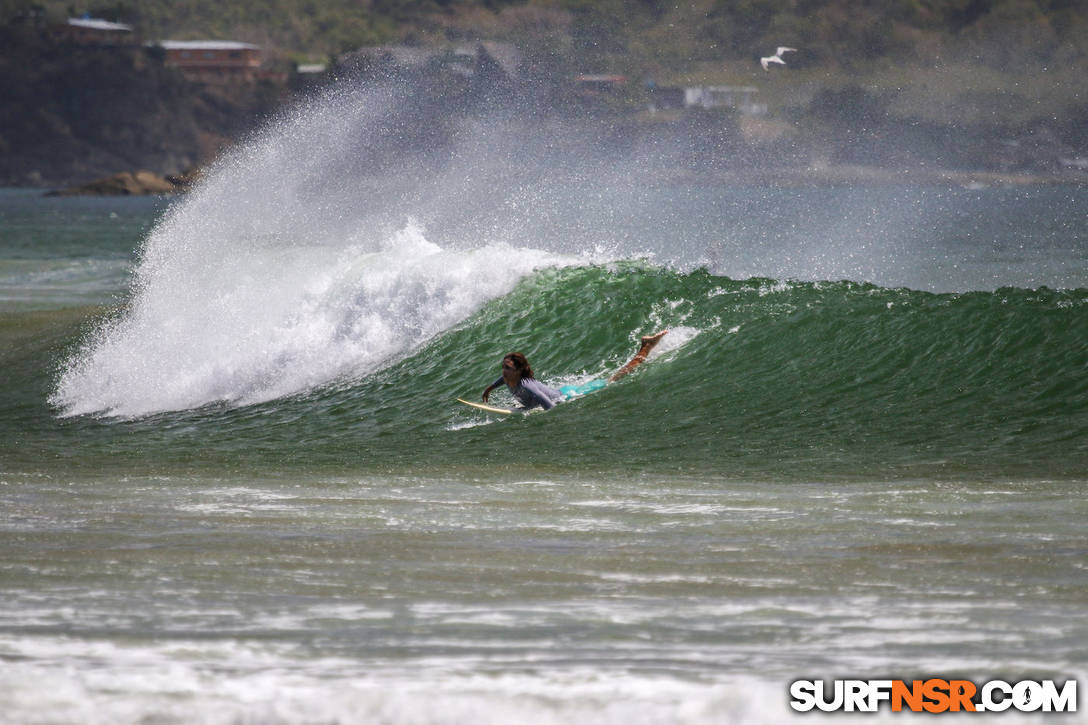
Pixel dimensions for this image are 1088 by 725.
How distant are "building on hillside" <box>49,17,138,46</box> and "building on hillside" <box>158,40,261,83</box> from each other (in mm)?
4835

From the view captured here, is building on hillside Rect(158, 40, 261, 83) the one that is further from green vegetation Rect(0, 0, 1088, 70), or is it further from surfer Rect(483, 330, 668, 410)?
surfer Rect(483, 330, 668, 410)

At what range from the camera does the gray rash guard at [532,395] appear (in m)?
13.6

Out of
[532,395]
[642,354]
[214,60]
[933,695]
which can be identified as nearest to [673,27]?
[214,60]

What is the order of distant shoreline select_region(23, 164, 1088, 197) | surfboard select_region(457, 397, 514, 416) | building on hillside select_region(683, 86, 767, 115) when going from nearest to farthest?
surfboard select_region(457, 397, 514, 416), building on hillside select_region(683, 86, 767, 115), distant shoreline select_region(23, 164, 1088, 197)

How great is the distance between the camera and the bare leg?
14836 mm

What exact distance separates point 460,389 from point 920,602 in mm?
9047

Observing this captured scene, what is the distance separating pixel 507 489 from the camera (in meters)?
10.3

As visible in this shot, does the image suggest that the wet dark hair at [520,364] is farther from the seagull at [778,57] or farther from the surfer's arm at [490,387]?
the seagull at [778,57]

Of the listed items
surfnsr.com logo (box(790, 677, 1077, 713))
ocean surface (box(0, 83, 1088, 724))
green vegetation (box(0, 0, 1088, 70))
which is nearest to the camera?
surfnsr.com logo (box(790, 677, 1077, 713))

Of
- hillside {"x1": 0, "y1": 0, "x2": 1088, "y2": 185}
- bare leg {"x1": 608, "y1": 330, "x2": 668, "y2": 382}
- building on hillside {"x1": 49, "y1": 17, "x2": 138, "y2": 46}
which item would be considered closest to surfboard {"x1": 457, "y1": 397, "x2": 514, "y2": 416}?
bare leg {"x1": 608, "y1": 330, "x2": 668, "y2": 382}

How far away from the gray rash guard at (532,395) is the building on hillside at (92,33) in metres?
177

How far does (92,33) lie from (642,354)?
18143cm

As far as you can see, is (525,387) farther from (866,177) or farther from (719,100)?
(866,177)

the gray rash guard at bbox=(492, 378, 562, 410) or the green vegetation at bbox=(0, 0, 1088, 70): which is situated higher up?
the green vegetation at bbox=(0, 0, 1088, 70)
